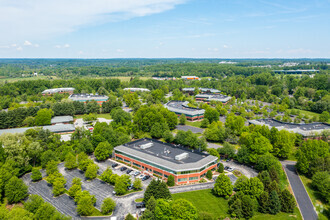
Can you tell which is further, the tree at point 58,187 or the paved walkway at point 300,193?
the tree at point 58,187

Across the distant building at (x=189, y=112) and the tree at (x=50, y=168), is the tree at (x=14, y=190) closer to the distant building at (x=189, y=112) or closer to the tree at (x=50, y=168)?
the tree at (x=50, y=168)

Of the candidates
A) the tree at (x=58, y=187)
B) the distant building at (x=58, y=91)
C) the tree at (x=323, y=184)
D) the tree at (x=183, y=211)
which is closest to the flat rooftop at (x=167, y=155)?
the tree at (x=183, y=211)

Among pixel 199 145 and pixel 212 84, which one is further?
pixel 212 84

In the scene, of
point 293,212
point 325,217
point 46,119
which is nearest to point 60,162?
point 46,119

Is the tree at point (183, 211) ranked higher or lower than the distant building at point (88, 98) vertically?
lower

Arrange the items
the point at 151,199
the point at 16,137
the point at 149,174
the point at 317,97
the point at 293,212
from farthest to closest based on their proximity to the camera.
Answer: the point at 317,97 → the point at 16,137 → the point at 149,174 → the point at 293,212 → the point at 151,199

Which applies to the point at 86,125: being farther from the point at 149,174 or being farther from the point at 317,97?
the point at 317,97

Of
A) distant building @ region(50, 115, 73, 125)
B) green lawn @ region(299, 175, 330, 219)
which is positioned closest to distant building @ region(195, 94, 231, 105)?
green lawn @ region(299, 175, 330, 219)

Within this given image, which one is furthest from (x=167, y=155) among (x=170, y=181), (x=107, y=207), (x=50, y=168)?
(x=50, y=168)

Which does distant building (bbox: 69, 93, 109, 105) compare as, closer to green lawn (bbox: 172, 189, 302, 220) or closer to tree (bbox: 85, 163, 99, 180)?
tree (bbox: 85, 163, 99, 180)
